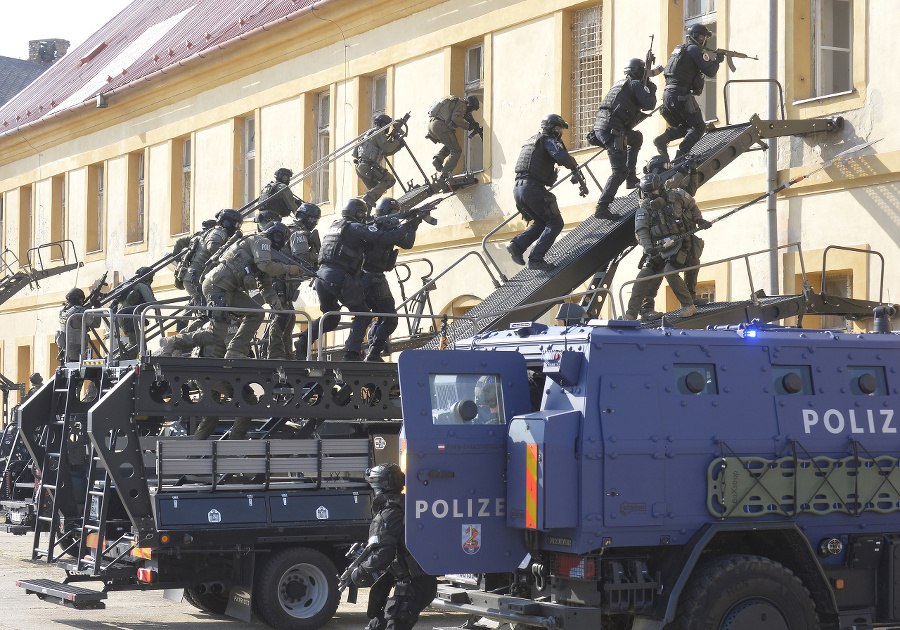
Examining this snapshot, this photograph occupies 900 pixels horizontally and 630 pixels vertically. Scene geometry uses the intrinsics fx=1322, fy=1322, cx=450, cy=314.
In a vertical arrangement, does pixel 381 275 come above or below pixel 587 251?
below

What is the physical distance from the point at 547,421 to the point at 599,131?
24.6ft

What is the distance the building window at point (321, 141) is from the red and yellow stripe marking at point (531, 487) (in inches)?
700

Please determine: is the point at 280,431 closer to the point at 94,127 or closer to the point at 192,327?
the point at 192,327

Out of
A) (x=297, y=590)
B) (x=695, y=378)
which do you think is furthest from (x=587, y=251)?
(x=695, y=378)

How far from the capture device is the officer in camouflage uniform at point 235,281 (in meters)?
13.6

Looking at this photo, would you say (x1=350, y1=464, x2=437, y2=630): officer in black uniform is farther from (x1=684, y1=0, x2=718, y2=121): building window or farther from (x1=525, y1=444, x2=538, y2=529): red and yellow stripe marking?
(x1=684, y1=0, x2=718, y2=121): building window

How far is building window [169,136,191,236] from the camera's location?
30281 millimetres

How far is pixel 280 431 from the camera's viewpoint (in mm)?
13484

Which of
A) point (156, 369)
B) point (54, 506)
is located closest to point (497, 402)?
point (156, 369)

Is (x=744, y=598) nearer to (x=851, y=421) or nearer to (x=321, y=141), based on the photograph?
(x=851, y=421)

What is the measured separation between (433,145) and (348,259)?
850 cm

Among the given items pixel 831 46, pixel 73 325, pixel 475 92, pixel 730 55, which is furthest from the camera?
pixel 475 92

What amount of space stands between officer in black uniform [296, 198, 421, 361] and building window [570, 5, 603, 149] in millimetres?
6022

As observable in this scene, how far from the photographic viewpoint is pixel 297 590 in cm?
1152
